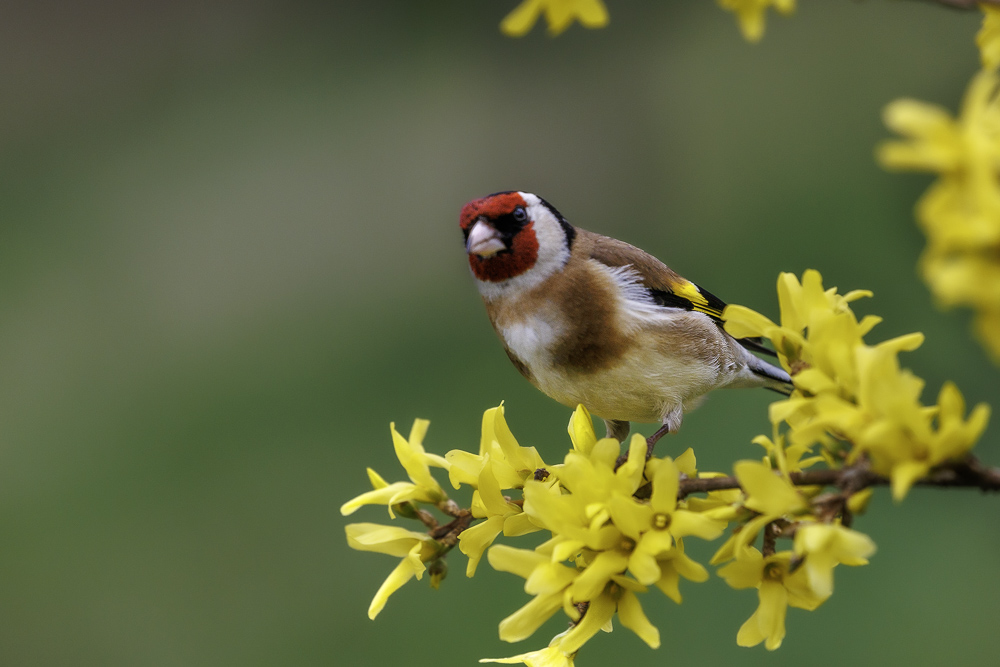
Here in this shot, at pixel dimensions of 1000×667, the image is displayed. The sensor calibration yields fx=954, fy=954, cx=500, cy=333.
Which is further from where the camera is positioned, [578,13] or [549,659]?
[549,659]

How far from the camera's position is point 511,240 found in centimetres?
125

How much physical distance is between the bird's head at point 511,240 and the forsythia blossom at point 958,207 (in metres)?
0.72

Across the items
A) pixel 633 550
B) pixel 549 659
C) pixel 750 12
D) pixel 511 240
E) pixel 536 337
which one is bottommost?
pixel 549 659

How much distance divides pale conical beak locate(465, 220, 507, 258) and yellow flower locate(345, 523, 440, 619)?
389mm

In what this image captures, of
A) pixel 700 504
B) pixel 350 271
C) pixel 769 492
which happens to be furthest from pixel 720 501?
pixel 350 271

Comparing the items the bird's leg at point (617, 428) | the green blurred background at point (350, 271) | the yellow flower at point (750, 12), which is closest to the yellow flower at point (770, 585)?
the yellow flower at point (750, 12)

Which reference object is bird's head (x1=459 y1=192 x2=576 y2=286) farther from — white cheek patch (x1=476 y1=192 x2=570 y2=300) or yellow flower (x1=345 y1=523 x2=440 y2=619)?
yellow flower (x1=345 y1=523 x2=440 y2=619)

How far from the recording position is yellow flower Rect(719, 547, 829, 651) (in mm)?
836

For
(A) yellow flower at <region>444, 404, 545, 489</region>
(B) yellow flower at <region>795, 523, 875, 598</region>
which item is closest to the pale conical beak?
(A) yellow flower at <region>444, 404, 545, 489</region>

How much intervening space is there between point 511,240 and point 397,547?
1.49ft

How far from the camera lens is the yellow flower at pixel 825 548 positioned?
2.29 ft

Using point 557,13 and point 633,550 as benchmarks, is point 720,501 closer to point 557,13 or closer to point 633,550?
point 633,550

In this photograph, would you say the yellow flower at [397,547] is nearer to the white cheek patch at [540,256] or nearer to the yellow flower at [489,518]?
the yellow flower at [489,518]

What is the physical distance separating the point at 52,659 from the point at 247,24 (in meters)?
2.39
